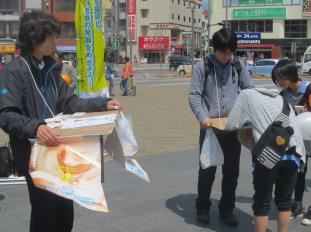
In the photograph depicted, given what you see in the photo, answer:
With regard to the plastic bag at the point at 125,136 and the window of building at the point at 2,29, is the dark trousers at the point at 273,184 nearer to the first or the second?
the plastic bag at the point at 125,136

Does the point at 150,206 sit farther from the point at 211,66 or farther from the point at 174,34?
the point at 174,34

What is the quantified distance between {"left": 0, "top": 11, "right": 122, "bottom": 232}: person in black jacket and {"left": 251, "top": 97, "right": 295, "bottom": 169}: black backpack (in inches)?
57.9

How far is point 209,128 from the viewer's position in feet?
14.0

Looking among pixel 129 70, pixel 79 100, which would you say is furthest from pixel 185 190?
pixel 129 70

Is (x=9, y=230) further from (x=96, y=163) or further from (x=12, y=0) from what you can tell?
(x=12, y=0)

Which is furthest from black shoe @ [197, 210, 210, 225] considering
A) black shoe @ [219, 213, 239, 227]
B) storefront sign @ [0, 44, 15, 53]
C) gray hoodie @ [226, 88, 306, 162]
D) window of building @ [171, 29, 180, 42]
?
window of building @ [171, 29, 180, 42]

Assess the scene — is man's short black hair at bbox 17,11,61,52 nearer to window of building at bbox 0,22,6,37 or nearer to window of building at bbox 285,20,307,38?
window of building at bbox 0,22,6,37

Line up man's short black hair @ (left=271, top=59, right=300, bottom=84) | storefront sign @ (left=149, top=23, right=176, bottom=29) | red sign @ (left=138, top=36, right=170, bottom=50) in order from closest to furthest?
1. man's short black hair @ (left=271, top=59, right=300, bottom=84)
2. red sign @ (left=138, top=36, right=170, bottom=50)
3. storefront sign @ (left=149, top=23, right=176, bottom=29)

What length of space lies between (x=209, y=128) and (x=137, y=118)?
359 inches

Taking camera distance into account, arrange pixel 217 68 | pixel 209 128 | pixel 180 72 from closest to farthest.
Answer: pixel 209 128, pixel 217 68, pixel 180 72

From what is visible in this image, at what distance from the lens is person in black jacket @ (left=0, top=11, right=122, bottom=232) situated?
2768 millimetres

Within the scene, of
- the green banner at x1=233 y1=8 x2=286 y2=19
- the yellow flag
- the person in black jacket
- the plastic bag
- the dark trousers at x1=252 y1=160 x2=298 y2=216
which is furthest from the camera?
the green banner at x1=233 y1=8 x2=286 y2=19

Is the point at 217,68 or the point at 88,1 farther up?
the point at 88,1

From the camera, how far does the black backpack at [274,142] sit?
12.2ft
